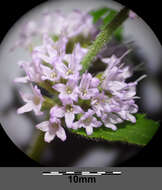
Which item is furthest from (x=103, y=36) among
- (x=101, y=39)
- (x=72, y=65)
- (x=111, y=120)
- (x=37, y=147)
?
(x=37, y=147)

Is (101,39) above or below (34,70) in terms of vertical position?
above

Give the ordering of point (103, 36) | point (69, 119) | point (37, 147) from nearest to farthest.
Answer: point (69, 119) < point (103, 36) < point (37, 147)

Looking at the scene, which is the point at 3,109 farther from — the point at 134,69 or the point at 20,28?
the point at 134,69

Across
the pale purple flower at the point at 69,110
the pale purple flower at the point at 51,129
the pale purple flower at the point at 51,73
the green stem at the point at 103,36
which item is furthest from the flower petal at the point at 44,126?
the green stem at the point at 103,36

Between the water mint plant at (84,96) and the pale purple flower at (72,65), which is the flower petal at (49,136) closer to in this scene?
the water mint plant at (84,96)

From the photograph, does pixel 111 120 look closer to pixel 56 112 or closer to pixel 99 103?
pixel 99 103

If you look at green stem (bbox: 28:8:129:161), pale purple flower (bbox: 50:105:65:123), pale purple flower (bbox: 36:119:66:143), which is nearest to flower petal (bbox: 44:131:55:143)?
pale purple flower (bbox: 36:119:66:143)

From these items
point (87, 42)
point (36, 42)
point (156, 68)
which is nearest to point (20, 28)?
point (36, 42)

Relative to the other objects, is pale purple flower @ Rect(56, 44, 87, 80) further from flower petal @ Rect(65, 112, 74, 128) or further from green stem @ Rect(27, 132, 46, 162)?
green stem @ Rect(27, 132, 46, 162)
